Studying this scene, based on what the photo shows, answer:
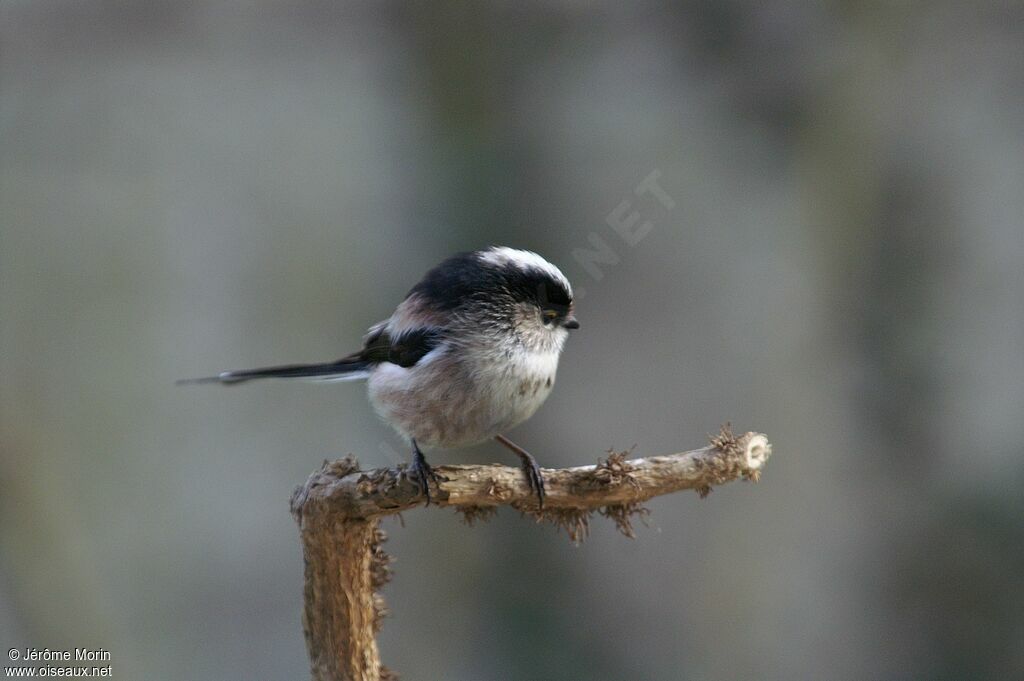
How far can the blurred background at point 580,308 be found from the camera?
3.97 m

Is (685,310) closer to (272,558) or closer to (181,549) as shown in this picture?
(272,558)

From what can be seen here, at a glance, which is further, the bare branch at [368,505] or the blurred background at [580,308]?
the blurred background at [580,308]

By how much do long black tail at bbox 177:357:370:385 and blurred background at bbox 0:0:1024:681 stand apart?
164 cm

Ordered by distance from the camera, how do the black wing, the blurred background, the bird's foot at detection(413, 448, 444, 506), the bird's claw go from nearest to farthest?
the bird's foot at detection(413, 448, 444, 506), the bird's claw, the black wing, the blurred background

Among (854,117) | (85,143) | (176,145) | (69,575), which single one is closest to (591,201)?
(854,117)

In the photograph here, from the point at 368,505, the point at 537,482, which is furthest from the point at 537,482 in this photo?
the point at 368,505

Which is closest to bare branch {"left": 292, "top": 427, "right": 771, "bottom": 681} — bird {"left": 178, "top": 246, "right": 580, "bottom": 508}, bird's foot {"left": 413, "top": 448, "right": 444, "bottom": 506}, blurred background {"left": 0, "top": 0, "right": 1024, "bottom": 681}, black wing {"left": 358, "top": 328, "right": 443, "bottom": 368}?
bird's foot {"left": 413, "top": 448, "right": 444, "bottom": 506}

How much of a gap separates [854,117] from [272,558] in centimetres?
334

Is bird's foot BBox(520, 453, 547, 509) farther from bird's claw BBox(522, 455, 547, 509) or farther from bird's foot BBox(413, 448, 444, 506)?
bird's foot BBox(413, 448, 444, 506)

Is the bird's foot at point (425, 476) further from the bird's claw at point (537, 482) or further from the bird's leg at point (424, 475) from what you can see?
the bird's claw at point (537, 482)

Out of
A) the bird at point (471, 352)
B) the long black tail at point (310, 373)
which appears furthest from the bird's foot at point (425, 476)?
the long black tail at point (310, 373)

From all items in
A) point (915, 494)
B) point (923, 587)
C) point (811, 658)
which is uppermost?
point (915, 494)

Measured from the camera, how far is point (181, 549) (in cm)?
421

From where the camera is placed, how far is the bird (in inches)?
82.3
